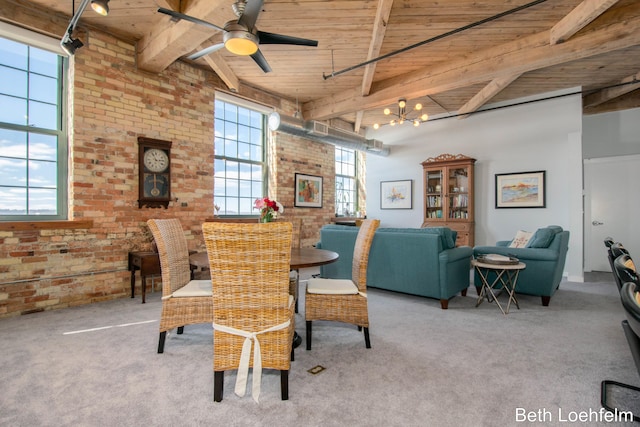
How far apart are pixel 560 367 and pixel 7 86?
225 inches

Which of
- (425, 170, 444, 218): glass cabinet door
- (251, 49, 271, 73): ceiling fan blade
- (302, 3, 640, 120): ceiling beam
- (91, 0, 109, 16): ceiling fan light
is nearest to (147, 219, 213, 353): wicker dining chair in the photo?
(91, 0, 109, 16): ceiling fan light

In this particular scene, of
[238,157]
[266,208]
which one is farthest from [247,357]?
[238,157]

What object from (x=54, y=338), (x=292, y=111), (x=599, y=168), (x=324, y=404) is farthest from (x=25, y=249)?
(x=599, y=168)

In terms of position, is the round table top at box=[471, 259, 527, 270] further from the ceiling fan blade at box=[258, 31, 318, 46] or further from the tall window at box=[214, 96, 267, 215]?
the tall window at box=[214, 96, 267, 215]

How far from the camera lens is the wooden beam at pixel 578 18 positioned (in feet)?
9.87

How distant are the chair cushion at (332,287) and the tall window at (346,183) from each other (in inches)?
203

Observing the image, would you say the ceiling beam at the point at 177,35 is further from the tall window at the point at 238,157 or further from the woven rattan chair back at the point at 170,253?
the woven rattan chair back at the point at 170,253

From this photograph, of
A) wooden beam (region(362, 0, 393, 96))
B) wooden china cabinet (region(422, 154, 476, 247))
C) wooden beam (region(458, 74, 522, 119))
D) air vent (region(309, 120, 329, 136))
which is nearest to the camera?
wooden beam (region(362, 0, 393, 96))

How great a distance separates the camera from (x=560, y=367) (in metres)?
2.27

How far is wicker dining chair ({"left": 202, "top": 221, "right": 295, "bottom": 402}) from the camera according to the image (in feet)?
5.58

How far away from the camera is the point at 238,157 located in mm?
5668

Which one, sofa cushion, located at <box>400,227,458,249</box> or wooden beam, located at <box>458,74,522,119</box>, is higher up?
wooden beam, located at <box>458,74,522,119</box>

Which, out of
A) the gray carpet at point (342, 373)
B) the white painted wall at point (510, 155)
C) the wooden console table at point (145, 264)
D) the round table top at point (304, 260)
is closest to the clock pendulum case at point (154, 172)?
the wooden console table at point (145, 264)

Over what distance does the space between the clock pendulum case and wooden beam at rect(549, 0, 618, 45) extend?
4927mm
